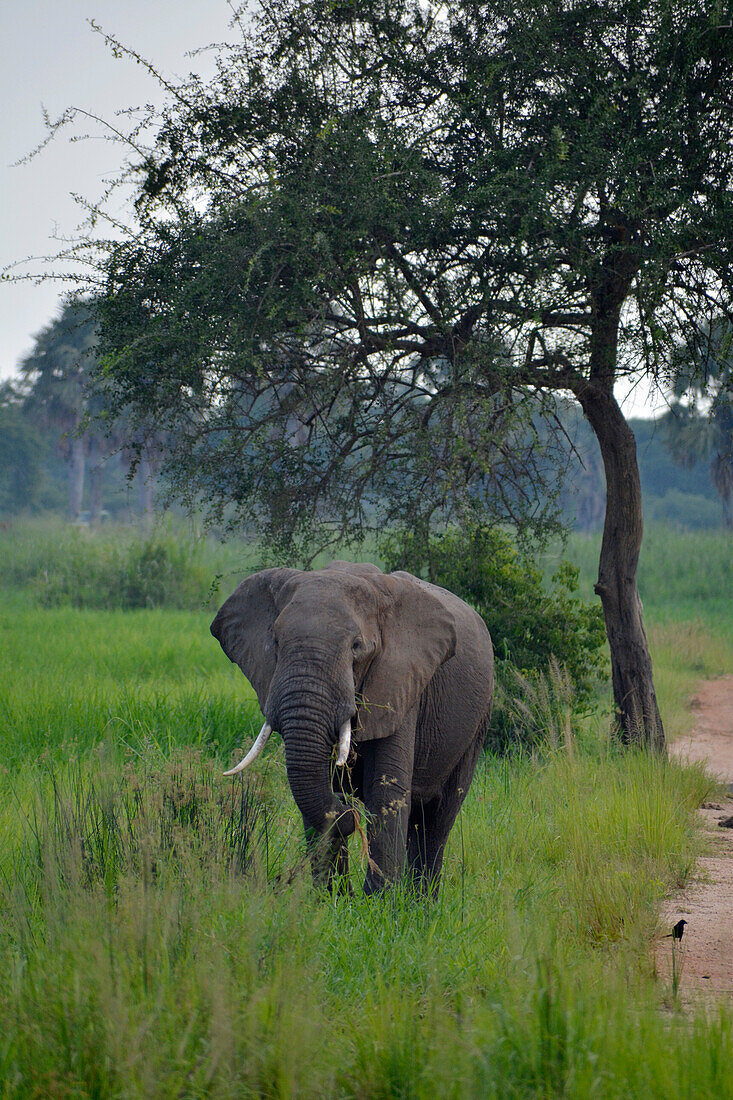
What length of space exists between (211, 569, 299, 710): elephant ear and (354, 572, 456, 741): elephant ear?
1.63 feet

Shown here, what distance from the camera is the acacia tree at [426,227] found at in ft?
25.5

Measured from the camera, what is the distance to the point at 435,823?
19.0 ft

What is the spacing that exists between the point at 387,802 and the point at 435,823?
1.19 metres

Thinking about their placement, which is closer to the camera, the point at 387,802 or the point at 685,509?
the point at 387,802

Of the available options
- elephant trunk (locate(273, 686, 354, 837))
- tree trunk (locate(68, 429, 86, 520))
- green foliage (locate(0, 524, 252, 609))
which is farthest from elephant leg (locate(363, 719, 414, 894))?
tree trunk (locate(68, 429, 86, 520))

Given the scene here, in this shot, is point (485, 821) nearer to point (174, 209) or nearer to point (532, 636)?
point (532, 636)

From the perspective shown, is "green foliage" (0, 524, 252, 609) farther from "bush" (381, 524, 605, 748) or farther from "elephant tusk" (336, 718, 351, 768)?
"elephant tusk" (336, 718, 351, 768)

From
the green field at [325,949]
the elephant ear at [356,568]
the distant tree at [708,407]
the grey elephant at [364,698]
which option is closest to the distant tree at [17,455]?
the distant tree at [708,407]

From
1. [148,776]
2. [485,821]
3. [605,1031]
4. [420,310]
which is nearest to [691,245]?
[420,310]

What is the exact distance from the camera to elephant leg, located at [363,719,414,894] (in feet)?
15.2

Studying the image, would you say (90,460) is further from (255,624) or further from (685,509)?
(255,624)

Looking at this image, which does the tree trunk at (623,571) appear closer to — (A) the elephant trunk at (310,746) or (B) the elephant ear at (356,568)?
(B) the elephant ear at (356,568)

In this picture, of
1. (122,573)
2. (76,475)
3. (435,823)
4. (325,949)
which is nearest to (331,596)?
(325,949)

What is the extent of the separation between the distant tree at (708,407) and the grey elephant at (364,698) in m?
4.07
